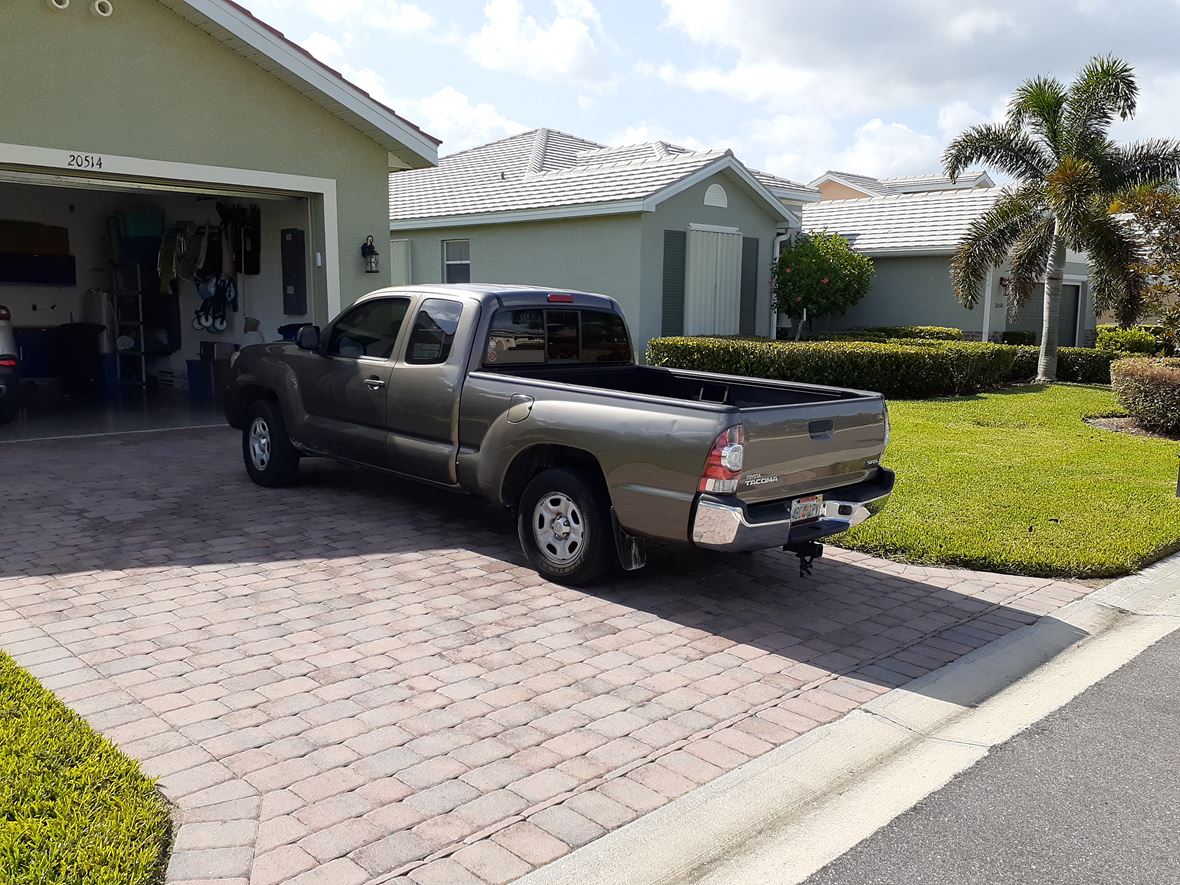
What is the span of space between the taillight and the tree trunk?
16331mm

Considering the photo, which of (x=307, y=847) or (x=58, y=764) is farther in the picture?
(x=58, y=764)

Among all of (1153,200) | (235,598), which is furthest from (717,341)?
(235,598)

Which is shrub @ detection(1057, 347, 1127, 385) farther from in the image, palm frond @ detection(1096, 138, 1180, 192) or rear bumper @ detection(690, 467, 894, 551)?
rear bumper @ detection(690, 467, 894, 551)

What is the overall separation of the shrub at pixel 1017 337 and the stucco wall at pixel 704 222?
5745mm

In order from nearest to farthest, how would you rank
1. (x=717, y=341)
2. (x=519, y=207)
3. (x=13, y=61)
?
(x=13, y=61) → (x=717, y=341) → (x=519, y=207)

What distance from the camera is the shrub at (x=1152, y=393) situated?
1302cm

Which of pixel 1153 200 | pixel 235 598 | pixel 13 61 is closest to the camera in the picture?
pixel 235 598

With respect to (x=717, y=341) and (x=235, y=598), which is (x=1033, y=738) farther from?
(x=717, y=341)

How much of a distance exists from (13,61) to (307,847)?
9.02 m

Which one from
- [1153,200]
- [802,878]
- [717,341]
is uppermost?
[1153,200]

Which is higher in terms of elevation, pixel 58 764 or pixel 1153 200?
pixel 1153 200

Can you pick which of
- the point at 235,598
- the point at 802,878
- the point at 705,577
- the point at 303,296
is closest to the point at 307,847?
the point at 802,878

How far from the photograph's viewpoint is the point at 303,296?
12922 millimetres

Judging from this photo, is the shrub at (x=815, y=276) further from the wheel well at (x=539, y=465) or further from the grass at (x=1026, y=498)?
the wheel well at (x=539, y=465)
